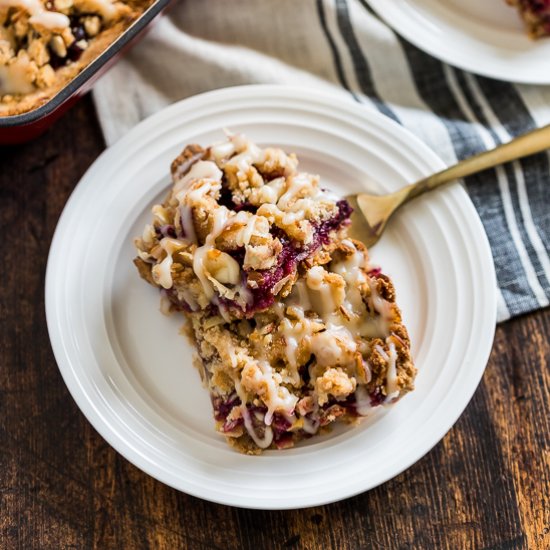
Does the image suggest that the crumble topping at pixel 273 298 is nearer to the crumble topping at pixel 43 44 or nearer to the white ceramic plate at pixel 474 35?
the crumble topping at pixel 43 44

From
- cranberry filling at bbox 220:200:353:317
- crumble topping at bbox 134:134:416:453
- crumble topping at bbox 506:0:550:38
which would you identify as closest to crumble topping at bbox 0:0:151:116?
crumble topping at bbox 134:134:416:453

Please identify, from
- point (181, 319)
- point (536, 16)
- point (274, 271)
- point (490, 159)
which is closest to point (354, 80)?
point (490, 159)

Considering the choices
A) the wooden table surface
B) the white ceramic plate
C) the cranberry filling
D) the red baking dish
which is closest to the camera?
the cranberry filling

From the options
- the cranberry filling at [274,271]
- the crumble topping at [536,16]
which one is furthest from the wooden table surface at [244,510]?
the crumble topping at [536,16]

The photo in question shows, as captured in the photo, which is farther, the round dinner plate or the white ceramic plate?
the white ceramic plate

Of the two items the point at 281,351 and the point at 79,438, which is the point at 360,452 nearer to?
the point at 281,351

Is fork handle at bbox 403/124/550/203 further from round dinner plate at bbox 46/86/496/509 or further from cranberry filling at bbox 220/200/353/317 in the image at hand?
cranberry filling at bbox 220/200/353/317
